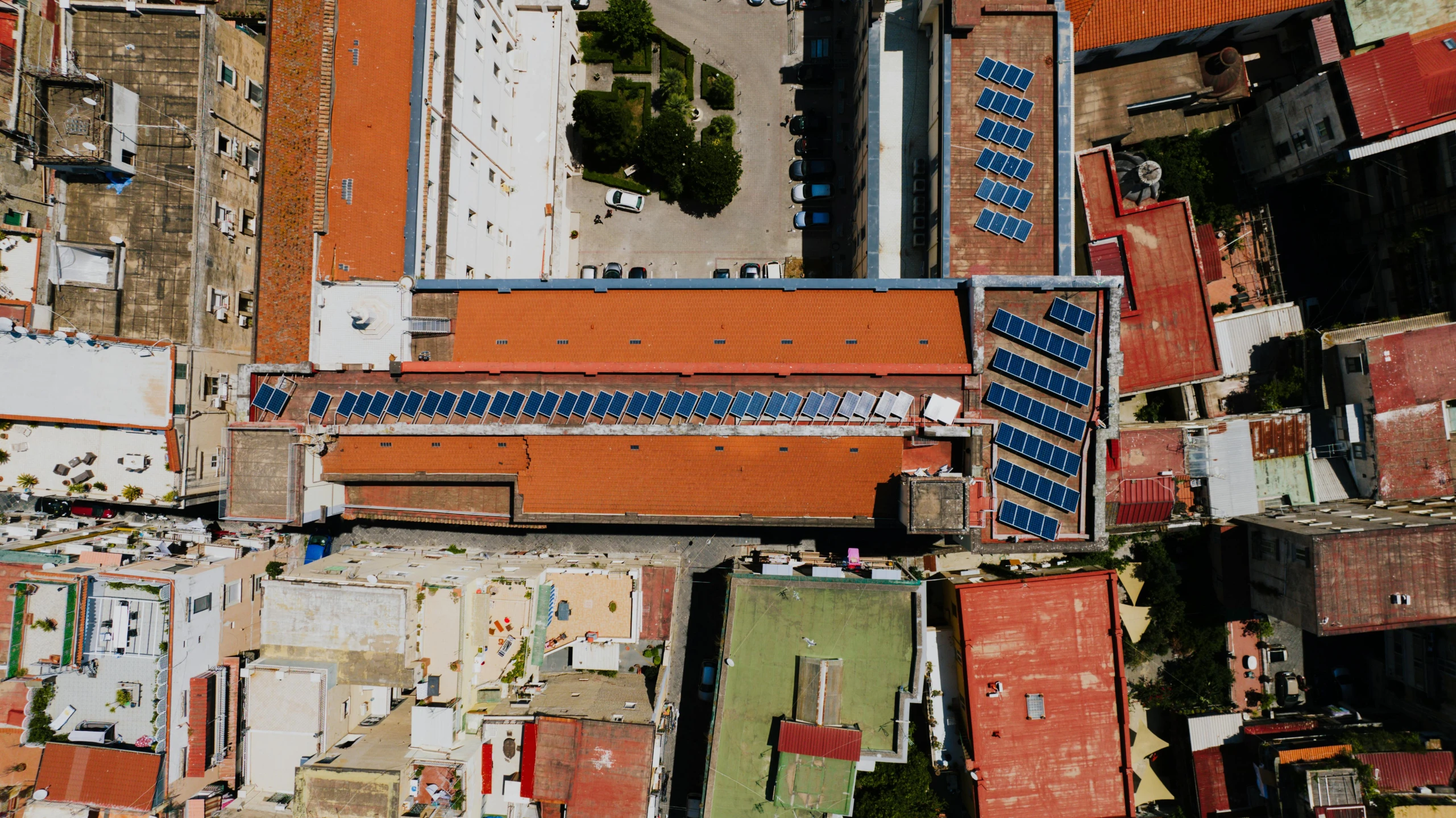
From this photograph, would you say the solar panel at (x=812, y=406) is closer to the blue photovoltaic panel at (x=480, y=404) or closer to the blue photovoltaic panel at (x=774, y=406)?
the blue photovoltaic panel at (x=774, y=406)

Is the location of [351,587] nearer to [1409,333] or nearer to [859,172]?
[859,172]

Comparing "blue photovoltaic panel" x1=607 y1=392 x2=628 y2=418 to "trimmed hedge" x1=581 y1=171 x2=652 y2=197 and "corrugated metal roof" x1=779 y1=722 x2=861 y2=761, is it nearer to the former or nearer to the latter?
"corrugated metal roof" x1=779 y1=722 x2=861 y2=761

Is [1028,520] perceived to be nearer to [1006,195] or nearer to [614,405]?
[1006,195]

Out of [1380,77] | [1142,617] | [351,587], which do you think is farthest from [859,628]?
[1380,77]

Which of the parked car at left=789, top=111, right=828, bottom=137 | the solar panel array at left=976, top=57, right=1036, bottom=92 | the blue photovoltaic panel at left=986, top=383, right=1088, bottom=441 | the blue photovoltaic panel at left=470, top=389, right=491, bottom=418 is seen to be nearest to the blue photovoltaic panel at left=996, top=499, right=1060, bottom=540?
the blue photovoltaic panel at left=986, top=383, right=1088, bottom=441

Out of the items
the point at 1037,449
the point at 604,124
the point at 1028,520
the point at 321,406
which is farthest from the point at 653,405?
the point at 604,124

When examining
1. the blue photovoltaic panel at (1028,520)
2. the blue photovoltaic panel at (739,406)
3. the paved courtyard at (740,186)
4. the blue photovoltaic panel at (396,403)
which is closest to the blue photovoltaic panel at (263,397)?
the blue photovoltaic panel at (396,403)
